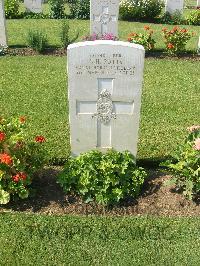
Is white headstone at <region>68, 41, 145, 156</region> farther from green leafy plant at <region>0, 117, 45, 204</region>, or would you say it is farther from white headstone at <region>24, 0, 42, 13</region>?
white headstone at <region>24, 0, 42, 13</region>

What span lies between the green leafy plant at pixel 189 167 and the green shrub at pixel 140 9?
42.7 ft

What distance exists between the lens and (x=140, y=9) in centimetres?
1750

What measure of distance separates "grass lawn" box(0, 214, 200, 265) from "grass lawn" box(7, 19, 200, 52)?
8.95 m

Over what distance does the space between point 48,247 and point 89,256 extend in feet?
1.65

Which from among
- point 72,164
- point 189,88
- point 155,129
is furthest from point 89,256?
point 189,88

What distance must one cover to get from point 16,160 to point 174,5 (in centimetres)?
1461

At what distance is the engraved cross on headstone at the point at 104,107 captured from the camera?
551cm

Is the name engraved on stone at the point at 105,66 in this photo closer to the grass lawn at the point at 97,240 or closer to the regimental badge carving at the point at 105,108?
the regimental badge carving at the point at 105,108

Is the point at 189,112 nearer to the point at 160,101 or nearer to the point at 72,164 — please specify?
the point at 160,101

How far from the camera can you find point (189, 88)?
32.2 feet

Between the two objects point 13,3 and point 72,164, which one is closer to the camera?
point 72,164

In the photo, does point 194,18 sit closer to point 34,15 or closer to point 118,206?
point 34,15

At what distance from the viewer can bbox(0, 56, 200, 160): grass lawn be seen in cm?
732

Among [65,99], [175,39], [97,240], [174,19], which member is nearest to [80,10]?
[174,19]
